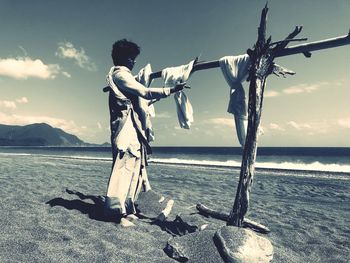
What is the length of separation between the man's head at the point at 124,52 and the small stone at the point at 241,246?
283 centimetres

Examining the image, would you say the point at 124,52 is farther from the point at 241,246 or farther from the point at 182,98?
the point at 241,246

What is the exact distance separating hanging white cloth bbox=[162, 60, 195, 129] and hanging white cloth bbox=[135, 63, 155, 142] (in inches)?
15.9

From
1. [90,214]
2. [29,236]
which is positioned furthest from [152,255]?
[90,214]

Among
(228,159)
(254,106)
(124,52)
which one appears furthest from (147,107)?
(228,159)

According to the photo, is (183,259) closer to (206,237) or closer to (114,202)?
(206,237)

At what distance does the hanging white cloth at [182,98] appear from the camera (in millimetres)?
5184

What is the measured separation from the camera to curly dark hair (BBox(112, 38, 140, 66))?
14.5ft

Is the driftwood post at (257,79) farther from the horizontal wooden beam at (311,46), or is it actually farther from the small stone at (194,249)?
the small stone at (194,249)

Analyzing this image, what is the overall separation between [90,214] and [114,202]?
70cm

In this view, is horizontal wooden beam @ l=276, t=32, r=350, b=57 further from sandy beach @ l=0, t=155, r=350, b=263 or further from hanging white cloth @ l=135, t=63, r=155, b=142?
sandy beach @ l=0, t=155, r=350, b=263

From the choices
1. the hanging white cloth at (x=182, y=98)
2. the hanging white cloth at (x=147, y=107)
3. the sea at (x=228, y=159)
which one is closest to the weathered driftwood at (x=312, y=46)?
the hanging white cloth at (x=182, y=98)

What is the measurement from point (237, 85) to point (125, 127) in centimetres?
193

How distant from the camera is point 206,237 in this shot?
3373mm

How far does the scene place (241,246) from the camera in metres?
3.11
